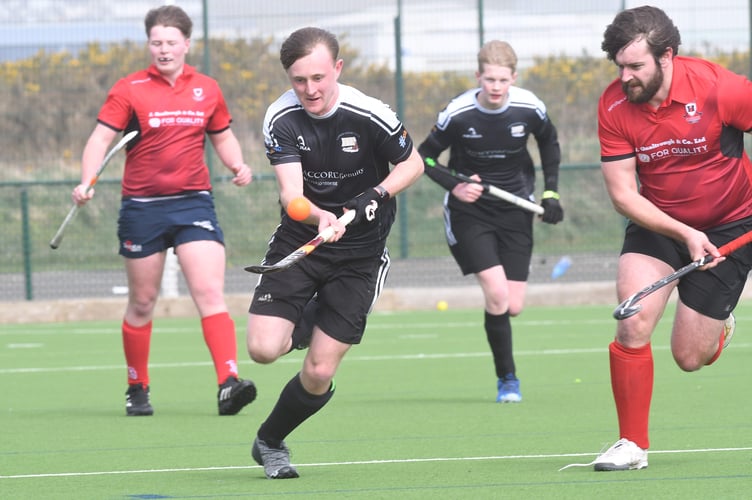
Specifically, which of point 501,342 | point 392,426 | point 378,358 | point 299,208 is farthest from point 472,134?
point 299,208

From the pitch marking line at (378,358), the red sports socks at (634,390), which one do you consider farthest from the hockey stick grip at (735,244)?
the pitch marking line at (378,358)

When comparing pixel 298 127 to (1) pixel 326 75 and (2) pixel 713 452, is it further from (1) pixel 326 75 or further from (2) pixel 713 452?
→ (2) pixel 713 452

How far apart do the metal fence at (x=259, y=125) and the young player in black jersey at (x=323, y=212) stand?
9.27m

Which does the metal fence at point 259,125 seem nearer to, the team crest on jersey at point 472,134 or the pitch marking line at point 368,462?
the team crest on jersey at point 472,134

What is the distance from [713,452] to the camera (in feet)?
19.8

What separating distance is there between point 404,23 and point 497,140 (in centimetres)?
811

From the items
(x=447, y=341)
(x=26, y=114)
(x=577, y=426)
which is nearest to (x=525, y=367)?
(x=447, y=341)

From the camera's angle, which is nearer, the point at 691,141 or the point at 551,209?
the point at 691,141

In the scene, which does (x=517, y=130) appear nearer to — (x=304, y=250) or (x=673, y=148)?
(x=673, y=148)

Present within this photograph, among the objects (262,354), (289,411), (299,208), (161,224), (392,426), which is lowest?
(392,426)

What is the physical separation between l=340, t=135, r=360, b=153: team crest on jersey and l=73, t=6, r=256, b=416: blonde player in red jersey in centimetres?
228

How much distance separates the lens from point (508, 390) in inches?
320

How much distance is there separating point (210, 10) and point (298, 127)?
11.1 meters

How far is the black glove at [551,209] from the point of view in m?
8.63
